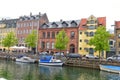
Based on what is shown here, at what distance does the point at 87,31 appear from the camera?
86375 mm

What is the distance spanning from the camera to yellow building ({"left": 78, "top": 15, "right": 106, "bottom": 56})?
279 ft

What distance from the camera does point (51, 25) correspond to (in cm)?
9944

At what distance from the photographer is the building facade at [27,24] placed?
105562mm

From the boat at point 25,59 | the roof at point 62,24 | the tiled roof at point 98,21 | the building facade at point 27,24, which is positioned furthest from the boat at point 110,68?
the building facade at point 27,24

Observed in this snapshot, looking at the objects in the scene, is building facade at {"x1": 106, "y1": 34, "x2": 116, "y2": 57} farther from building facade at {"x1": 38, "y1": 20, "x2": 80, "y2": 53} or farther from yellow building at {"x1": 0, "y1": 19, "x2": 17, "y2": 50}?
yellow building at {"x1": 0, "y1": 19, "x2": 17, "y2": 50}

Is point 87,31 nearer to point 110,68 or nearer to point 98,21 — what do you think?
point 98,21

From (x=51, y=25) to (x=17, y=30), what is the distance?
Result: 73.9 feet

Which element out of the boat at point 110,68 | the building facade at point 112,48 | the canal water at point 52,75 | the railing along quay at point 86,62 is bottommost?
the canal water at point 52,75

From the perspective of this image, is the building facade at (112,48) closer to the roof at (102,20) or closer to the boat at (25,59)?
the roof at (102,20)

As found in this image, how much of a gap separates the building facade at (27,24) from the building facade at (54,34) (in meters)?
3.76

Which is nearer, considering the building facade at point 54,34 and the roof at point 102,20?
the roof at point 102,20

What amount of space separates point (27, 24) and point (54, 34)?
1908 centimetres

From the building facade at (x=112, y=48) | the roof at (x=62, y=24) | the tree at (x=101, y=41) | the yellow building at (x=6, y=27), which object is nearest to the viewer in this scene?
the tree at (x=101, y=41)

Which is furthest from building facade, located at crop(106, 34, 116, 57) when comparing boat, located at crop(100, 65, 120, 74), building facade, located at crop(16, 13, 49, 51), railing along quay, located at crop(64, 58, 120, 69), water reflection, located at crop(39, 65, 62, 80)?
building facade, located at crop(16, 13, 49, 51)
